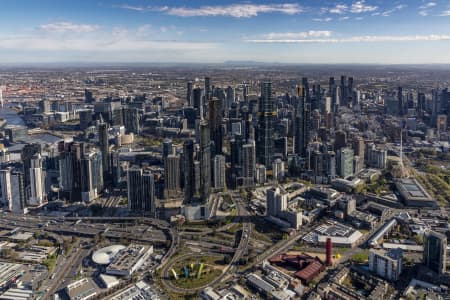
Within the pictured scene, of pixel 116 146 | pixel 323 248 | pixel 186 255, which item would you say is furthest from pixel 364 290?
pixel 116 146

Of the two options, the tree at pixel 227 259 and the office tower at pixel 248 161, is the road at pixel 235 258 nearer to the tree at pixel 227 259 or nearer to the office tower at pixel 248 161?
the tree at pixel 227 259

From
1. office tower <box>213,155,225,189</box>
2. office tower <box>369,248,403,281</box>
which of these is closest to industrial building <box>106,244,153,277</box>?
office tower <box>213,155,225,189</box>

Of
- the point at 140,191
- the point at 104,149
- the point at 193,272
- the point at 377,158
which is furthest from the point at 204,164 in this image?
the point at 377,158

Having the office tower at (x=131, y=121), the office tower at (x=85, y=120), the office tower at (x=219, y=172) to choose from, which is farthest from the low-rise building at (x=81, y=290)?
the office tower at (x=85, y=120)

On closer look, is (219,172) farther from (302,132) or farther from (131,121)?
(131,121)

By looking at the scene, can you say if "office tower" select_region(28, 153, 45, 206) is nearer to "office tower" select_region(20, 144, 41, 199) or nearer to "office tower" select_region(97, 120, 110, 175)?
"office tower" select_region(20, 144, 41, 199)
